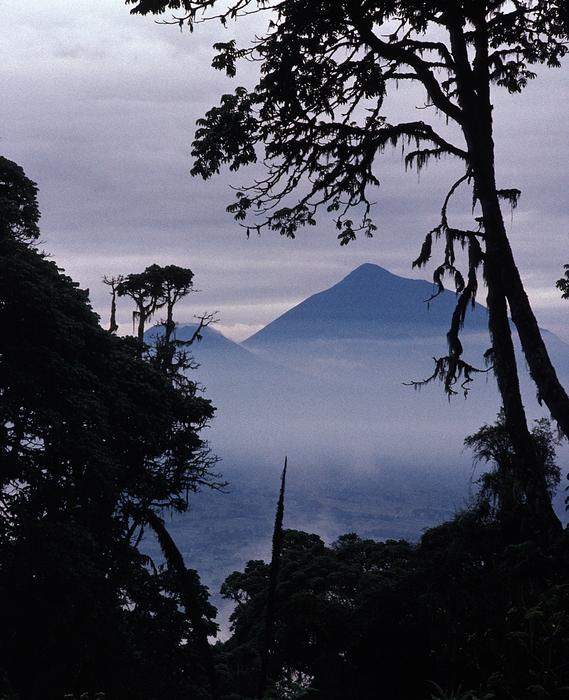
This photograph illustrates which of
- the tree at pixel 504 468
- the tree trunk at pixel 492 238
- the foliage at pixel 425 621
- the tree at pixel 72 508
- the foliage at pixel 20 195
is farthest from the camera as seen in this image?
the foliage at pixel 20 195

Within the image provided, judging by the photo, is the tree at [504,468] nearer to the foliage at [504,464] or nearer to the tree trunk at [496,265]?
the foliage at [504,464]

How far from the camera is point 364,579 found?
12.8m

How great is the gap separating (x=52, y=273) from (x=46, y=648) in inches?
293

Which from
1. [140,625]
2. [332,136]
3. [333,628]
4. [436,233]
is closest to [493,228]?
[436,233]

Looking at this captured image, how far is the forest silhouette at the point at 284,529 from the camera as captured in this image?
11297 millimetres

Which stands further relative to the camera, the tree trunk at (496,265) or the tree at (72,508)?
the tree trunk at (496,265)

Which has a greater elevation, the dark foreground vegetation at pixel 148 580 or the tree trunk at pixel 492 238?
the tree trunk at pixel 492 238

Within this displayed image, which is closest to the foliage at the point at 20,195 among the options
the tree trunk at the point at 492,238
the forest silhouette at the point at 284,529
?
the forest silhouette at the point at 284,529

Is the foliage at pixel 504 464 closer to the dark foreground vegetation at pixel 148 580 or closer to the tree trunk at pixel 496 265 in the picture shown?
the dark foreground vegetation at pixel 148 580

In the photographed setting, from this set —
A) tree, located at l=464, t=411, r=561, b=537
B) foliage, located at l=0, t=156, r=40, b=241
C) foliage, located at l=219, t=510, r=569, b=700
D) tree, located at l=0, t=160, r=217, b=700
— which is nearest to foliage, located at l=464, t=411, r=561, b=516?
tree, located at l=464, t=411, r=561, b=537

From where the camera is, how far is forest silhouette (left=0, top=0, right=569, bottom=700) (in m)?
11.3

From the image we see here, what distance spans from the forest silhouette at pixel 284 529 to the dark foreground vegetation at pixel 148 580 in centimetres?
4

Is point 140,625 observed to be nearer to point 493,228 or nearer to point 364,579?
point 364,579

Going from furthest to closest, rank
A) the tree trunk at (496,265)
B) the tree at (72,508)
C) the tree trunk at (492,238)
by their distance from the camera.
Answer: the tree trunk at (496,265) < the tree trunk at (492,238) < the tree at (72,508)
